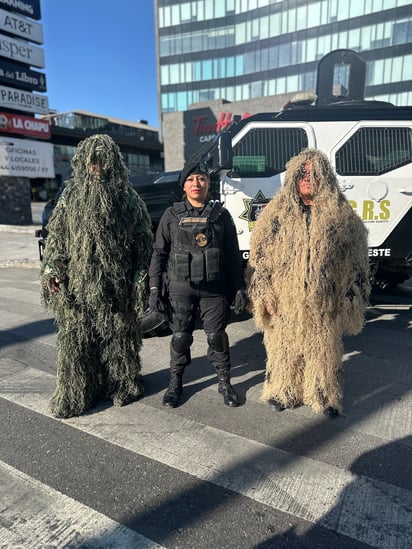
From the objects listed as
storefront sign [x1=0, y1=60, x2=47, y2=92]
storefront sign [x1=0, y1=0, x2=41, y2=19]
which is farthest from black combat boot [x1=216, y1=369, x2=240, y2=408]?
storefront sign [x1=0, y1=0, x2=41, y2=19]

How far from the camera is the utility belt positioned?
277cm

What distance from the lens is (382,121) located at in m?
4.59

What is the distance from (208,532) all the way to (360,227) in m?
2.08

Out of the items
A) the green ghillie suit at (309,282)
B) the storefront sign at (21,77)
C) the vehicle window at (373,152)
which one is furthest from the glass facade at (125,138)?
the green ghillie suit at (309,282)

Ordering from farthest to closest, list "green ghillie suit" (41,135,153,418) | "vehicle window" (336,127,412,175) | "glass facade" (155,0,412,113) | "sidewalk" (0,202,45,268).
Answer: "glass facade" (155,0,412,113) < "sidewalk" (0,202,45,268) < "vehicle window" (336,127,412,175) < "green ghillie suit" (41,135,153,418)

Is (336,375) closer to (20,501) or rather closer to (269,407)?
(269,407)

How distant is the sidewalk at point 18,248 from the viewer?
372 inches

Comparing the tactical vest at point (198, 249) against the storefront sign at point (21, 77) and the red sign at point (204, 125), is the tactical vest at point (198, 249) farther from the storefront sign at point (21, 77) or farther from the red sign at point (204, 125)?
the red sign at point (204, 125)

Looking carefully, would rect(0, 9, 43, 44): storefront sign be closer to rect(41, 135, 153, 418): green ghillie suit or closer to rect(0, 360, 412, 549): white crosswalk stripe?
rect(41, 135, 153, 418): green ghillie suit

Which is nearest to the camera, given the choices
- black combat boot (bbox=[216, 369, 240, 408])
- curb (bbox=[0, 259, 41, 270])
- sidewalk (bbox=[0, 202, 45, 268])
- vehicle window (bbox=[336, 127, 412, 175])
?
black combat boot (bbox=[216, 369, 240, 408])

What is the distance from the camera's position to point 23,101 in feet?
60.8

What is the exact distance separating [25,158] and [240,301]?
19297mm

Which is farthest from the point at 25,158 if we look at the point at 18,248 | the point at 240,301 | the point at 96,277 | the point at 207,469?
the point at 207,469

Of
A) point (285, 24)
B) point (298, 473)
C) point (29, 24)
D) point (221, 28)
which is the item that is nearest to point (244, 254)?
point (298, 473)
